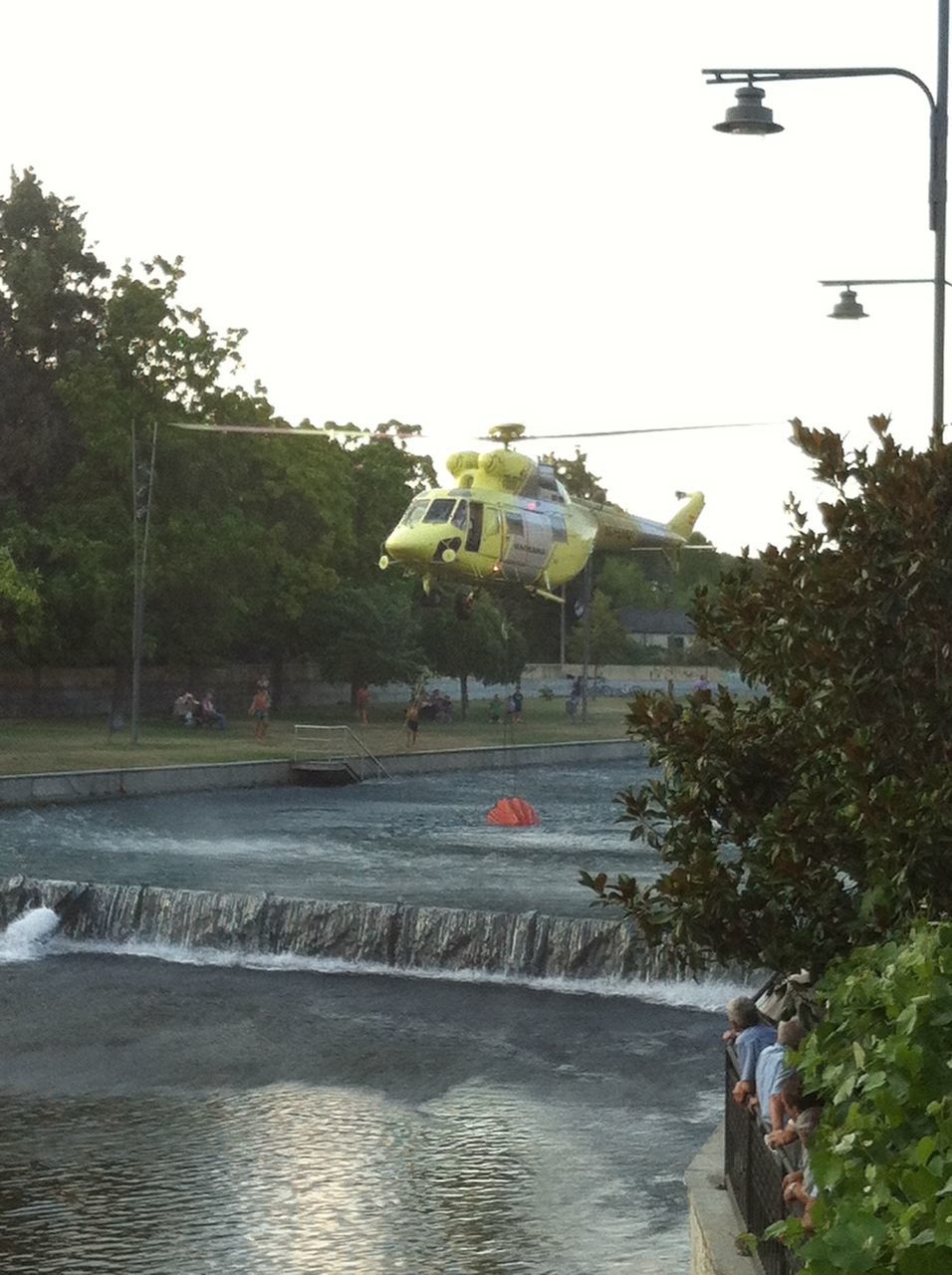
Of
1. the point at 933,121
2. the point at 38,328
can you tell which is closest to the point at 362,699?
the point at 38,328

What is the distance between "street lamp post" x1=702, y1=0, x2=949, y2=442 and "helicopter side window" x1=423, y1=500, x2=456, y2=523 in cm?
3061

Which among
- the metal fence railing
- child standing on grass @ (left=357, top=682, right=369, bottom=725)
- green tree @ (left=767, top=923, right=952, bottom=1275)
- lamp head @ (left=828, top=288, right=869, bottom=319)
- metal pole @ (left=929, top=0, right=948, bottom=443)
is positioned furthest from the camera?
child standing on grass @ (left=357, top=682, right=369, bottom=725)

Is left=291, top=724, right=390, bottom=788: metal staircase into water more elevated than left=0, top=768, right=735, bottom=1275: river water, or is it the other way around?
left=291, top=724, right=390, bottom=788: metal staircase into water

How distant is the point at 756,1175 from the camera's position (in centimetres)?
941

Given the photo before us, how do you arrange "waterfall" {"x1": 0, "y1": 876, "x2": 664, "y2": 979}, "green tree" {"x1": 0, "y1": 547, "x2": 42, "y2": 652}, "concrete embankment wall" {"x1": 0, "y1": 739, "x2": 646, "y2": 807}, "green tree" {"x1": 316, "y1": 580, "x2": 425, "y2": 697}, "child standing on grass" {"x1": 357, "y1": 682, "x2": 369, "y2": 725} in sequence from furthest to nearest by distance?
1. "child standing on grass" {"x1": 357, "y1": 682, "x2": 369, "y2": 725}
2. "green tree" {"x1": 316, "y1": 580, "x2": 425, "y2": 697}
3. "green tree" {"x1": 0, "y1": 547, "x2": 42, "y2": 652}
4. "concrete embankment wall" {"x1": 0, "y1": 739, "x2": 646, "y2": 807}
5. "waterfall" {"x1": 0, "y1": 876, "x2": 664, "y2": 979}

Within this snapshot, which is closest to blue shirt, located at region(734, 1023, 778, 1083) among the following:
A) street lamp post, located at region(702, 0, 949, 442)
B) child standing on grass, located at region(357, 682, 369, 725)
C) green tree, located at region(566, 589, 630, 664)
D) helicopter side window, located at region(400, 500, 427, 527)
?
street lamp post, located at region(702, 0, 949, 442)

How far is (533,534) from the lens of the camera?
51.8 metres

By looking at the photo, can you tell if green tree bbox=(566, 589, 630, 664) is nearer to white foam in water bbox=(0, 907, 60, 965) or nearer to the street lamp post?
white foam in water bbox=(0, 907, 60, 965)

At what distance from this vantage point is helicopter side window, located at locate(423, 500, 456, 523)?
1955 inches

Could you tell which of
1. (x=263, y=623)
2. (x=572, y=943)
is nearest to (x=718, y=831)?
(x=572, y=943)

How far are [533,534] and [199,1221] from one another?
37244 millimetres

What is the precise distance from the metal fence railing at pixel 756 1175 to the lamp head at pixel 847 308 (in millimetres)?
12853

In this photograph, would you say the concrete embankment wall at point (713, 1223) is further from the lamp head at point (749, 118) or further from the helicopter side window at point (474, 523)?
the helicopter side window at point (474, 523)

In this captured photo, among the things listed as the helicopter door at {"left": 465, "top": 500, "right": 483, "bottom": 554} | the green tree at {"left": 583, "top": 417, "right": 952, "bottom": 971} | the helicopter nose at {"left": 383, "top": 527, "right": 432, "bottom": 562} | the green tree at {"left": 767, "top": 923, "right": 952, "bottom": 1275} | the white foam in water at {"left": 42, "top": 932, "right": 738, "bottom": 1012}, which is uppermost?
the helicopter door at {"left": 465, "top": 500, "right": 483, "bottom": 554}
